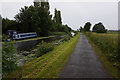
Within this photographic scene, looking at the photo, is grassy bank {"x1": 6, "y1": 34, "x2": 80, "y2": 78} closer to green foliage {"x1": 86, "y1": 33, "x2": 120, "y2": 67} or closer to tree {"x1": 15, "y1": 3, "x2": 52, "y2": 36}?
green foliage {"x1": 86, "y1": 33, "x2": 120, "y2": 67}

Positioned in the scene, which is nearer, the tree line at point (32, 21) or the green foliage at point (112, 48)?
the green foliage at point (112, 48)

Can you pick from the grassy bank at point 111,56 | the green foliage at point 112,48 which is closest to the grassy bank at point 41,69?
the grassy bank at point 111,56

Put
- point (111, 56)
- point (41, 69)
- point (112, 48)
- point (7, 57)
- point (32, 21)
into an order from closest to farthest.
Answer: point (7, 57)
point (41, 69)
point (111, 56)
point (112, 48)
point (32, 21)

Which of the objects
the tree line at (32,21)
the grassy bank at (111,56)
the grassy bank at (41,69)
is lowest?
the grassy bank at (41,69)

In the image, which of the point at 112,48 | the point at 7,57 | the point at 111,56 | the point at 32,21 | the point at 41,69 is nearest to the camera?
the point at 7,57

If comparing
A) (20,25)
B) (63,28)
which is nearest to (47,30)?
(20,25)

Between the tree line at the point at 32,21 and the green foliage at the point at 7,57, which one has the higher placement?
the tree line at the point at 32,21

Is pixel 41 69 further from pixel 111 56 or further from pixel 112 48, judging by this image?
pixel 112 48

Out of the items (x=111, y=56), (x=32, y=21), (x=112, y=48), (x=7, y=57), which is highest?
(x=32, y=21)

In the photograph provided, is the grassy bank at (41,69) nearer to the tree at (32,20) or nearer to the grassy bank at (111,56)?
the grassy bank at (111,56)

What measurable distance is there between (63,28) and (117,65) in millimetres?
61589

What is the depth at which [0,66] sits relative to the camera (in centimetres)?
331

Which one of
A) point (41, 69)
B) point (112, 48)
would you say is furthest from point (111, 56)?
point (41, 69)

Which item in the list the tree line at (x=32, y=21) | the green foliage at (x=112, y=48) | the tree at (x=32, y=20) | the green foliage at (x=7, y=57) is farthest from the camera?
the tree at (x=32, y=20)
